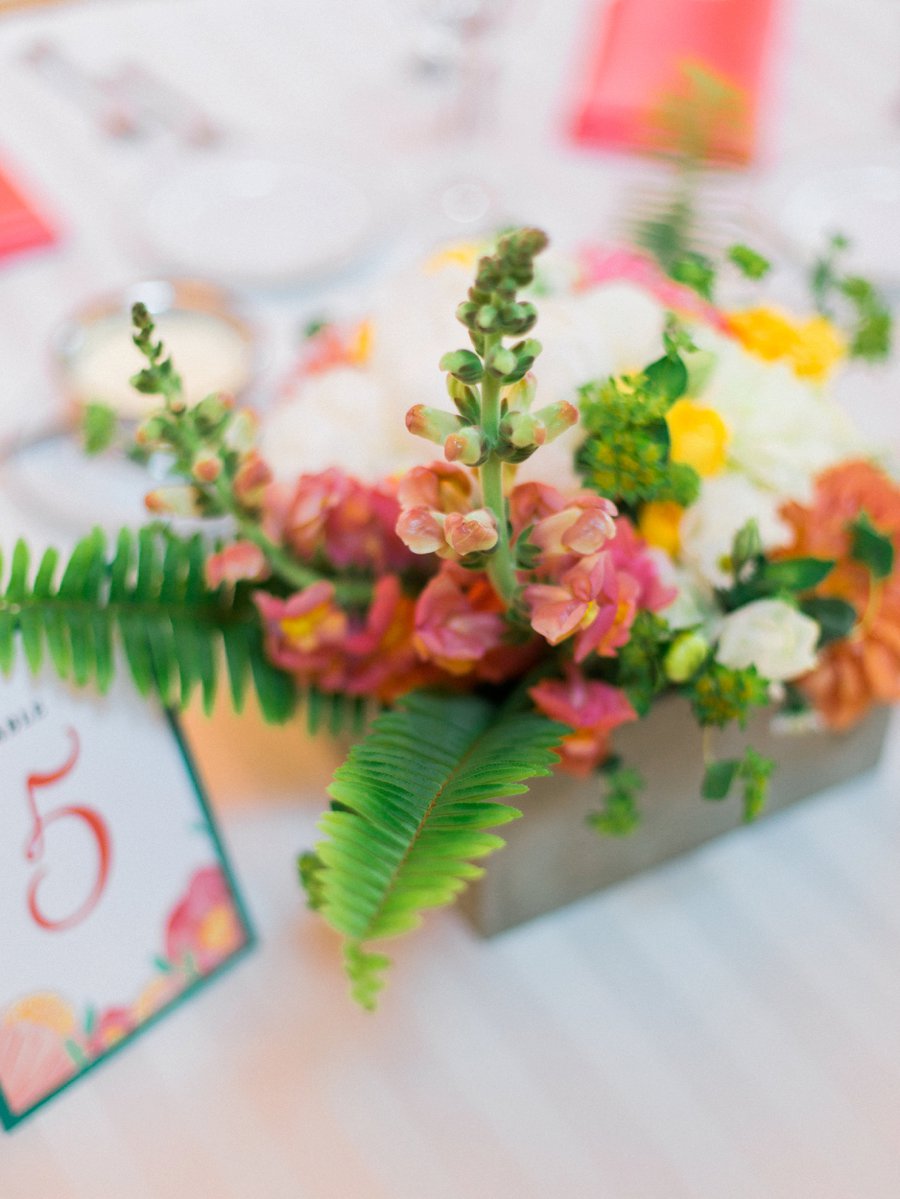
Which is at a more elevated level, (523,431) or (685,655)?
(523,431)

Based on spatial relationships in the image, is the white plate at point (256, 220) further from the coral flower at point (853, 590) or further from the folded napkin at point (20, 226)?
the coral flower at point (853, 590)

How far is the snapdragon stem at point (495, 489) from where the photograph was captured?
408 mm

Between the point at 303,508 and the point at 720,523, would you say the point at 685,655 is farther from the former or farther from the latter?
the point at 303,508

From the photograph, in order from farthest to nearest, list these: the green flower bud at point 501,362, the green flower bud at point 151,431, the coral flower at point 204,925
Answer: the coral flower at point 204,925 → the green flower bud at point 151,431 → the green flower bud at point 501,362

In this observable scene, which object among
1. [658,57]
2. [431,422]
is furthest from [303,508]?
[658,57]

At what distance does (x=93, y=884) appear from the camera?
22.6 inches

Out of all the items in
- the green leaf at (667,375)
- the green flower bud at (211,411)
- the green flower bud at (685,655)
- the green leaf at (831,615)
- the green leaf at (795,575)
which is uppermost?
the green flower bud at (211,411)

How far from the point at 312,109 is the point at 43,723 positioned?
1031 millimetres

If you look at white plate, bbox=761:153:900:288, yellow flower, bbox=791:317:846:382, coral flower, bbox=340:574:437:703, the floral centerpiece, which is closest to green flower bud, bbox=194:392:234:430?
the floral centerpiece

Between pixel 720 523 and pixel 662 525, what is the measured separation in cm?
3

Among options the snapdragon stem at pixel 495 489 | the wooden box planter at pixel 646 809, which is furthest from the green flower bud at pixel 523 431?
the wooden box planter at pixel 646 809

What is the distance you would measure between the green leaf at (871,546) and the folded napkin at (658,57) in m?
0.72

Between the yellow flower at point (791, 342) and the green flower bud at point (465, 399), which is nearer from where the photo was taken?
the green flower bud at point (465, 399)

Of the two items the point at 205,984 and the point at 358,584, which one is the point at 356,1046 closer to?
the point at 205,984
